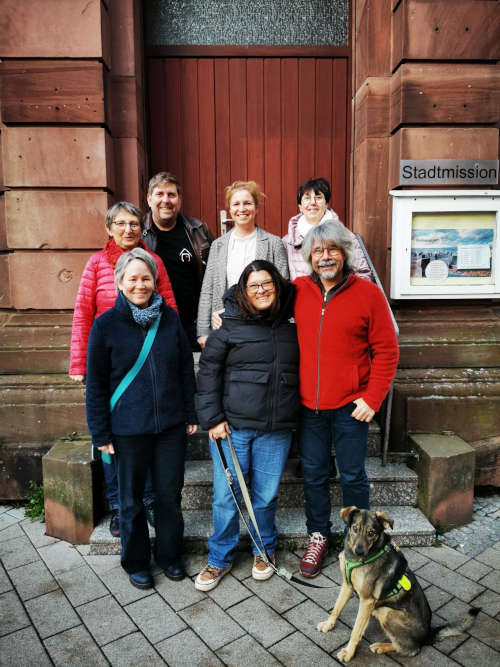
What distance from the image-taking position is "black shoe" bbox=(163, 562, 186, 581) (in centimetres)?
308

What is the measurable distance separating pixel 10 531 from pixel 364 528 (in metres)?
2.62

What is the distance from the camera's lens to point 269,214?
5188 millimetres

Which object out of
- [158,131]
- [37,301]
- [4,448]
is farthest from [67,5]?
[4,448]

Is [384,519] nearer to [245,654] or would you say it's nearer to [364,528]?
[364,528]

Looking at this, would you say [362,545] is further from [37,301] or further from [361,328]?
[37,301]

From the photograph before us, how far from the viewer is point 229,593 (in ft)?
9.73

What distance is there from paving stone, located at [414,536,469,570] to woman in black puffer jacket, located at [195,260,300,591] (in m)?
1.18

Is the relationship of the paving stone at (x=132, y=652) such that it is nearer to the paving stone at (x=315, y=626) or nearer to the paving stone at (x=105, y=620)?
the paving stone at (x=105, y=620)

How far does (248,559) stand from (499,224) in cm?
329

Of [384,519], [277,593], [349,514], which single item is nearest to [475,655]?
[384,519]

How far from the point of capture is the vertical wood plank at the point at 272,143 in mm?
5004

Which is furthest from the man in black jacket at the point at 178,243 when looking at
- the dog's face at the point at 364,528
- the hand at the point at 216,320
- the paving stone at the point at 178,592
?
the dog's face at the point at 364,528

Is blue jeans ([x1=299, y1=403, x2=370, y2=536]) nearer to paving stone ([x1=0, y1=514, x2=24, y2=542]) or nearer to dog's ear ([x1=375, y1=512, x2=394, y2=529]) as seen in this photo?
dog's ear ([x1=375, y1=512, x2=394, y2=529])

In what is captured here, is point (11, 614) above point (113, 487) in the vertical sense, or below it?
below
